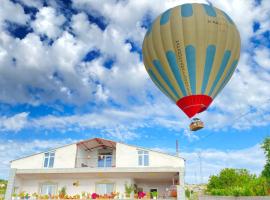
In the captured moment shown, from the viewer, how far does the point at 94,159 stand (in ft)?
97.5

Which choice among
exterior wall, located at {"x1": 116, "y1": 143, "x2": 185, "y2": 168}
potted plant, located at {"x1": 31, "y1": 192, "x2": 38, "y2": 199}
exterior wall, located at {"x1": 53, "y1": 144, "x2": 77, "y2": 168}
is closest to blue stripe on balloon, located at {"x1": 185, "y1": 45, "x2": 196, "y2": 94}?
exterior wall, located at {"x1": 116, "y1": 143, "x2": 185, "y2": 168}

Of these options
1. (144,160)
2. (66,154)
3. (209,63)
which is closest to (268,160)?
(144,160)

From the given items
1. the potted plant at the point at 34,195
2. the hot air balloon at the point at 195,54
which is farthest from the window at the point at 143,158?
the hot air balloon at the point at 195,54

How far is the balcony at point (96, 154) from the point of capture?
28.1 m

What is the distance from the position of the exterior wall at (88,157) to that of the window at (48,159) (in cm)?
237

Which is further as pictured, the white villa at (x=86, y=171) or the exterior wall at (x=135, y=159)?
the exterior wall at (x=135, y=159)

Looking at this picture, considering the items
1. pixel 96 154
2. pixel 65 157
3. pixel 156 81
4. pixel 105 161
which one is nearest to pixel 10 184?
pixel 65 157

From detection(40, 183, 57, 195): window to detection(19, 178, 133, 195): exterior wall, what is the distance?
0.27 m

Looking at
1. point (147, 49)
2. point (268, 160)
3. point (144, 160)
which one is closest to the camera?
point (147, 49)

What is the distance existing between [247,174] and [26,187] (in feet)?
111

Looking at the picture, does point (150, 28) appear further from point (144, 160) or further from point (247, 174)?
point (247, 174)

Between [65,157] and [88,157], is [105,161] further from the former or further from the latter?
[65,157]

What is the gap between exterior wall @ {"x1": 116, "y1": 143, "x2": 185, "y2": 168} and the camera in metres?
25.4

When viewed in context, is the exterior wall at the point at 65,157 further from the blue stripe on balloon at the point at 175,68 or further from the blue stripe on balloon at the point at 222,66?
the blue stripe on balloon at the point at 222,66
